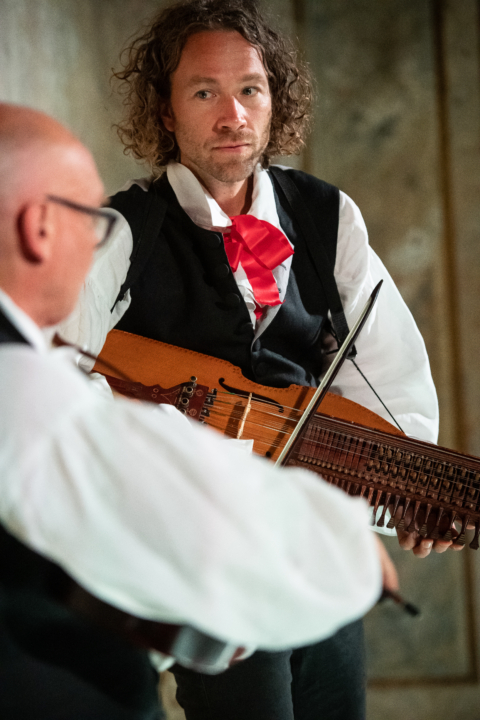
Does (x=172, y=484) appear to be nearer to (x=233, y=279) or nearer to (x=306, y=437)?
(x=306, y=437)

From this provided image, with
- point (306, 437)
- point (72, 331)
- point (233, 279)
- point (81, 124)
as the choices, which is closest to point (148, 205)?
point (233, 279)

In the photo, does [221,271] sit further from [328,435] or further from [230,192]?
[328,435]

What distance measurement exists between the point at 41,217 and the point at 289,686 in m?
0.99

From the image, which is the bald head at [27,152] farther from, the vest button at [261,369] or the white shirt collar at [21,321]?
the vest button at [261,369]

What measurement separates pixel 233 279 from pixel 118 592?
99 centimetres

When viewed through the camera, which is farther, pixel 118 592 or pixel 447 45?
pixel 447 45

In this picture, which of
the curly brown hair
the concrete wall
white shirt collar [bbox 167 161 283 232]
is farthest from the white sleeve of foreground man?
the concrete wall

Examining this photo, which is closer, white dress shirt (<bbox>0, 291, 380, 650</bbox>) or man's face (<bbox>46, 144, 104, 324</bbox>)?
white dress shirt (<bbox>0, 291, 380, 650</bbox>)

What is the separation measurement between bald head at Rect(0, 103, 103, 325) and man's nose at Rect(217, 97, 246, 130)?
0.87 metres

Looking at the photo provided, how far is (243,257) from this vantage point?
1.54 meters

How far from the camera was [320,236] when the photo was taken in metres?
1.63

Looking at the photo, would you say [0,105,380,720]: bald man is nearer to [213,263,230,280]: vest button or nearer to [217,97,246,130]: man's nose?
[213,263,230,280]: vest button

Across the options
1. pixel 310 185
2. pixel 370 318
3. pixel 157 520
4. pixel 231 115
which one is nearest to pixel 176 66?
pixel 231 115

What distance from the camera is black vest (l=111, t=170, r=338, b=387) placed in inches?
58.4
